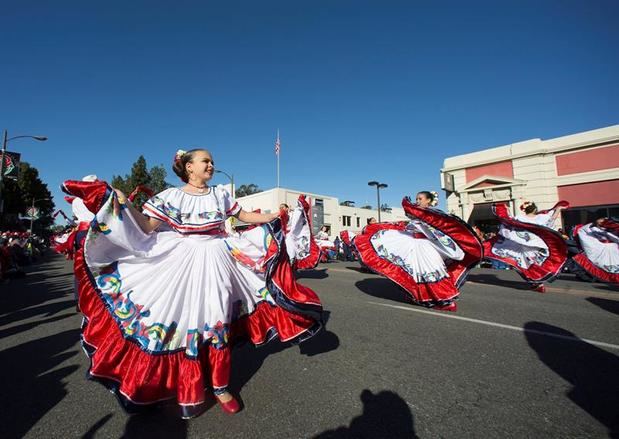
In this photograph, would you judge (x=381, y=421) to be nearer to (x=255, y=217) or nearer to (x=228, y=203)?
(x=255, y=217)

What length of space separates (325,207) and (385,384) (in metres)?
42.6

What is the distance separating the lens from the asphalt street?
1.91 m

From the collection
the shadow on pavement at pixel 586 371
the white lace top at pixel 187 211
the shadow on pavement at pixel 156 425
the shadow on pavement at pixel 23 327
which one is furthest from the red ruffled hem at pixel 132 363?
the shadow on pavement at pixel 23 327

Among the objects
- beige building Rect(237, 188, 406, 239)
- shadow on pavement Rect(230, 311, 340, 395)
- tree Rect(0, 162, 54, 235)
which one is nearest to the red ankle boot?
shadow on pavement Rect(230, 311, 340, 395)

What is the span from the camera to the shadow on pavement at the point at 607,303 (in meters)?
4.79

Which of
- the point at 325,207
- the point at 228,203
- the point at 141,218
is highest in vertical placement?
the point at 325,207

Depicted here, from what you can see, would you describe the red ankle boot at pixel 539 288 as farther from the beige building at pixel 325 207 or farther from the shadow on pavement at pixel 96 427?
the beige building at pixel 325 207

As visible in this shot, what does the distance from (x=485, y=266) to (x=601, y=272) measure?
6.12 meters

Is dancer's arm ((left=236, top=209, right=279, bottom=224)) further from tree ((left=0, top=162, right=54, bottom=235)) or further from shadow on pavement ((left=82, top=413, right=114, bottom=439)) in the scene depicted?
tree ((left=0, top=162, right=54, bottom=235))

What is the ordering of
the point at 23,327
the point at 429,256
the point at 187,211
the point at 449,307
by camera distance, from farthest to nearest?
the point at 429,256
the point at 449,307
the point at 23,327
the point at 187,211

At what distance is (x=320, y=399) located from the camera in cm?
223

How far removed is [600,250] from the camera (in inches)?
288

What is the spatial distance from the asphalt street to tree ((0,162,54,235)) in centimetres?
3975

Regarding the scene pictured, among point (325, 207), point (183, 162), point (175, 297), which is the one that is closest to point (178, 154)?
point (183, 162)
